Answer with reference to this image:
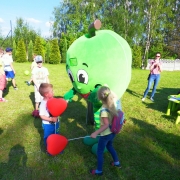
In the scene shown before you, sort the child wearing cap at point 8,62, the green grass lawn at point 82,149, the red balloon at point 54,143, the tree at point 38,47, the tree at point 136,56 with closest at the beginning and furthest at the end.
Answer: the red balloon at point 54,143
the green grass lawn at point 82,149
the child wearing cap at point 8,62
the tree at point 136,56
the tree at point 38,47

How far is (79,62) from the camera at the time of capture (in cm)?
334

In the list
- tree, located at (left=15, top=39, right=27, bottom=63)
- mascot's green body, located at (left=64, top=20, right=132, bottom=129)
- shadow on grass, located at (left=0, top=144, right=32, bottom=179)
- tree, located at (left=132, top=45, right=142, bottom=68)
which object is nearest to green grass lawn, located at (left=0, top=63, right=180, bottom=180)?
shadow on grass, located at (left=0, top=144, right=32, bottom=179)

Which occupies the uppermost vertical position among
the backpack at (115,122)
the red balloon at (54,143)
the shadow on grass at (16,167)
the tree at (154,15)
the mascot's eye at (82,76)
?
the tree at (154,15)

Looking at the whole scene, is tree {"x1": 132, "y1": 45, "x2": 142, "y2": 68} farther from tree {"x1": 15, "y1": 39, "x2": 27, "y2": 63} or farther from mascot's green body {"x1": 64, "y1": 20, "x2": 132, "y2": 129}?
mascot's green body {"x1": 64, "y1": 20, "x2": 132, "y2": 129}

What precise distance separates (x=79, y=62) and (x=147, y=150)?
2274mm

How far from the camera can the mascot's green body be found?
127 inches

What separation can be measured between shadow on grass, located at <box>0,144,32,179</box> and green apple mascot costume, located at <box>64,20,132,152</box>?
1.49 metres

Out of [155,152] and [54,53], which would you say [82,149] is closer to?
[155,152]

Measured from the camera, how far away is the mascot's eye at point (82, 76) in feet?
10.8

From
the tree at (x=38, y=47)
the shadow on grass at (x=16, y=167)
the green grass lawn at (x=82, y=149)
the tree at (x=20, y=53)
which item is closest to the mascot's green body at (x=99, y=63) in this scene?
the green grass lawn at (x=82, y=149)

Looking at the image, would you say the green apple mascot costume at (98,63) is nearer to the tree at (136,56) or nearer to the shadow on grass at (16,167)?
the shadow on grass at (16,167)

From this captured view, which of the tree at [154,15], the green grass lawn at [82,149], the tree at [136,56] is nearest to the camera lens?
the green grass lawn at [82,149]

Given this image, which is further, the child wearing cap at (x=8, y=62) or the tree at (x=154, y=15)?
the tree at (x=154, y=15)

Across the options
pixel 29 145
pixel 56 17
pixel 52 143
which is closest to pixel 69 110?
pixel 29 145
